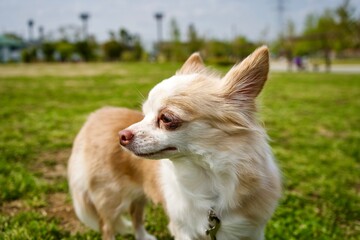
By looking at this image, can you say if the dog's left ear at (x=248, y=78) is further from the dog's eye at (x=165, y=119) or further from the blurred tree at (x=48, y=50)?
the blurred tree at (x=48, y=50)

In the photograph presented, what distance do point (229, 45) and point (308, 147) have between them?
39.4 m

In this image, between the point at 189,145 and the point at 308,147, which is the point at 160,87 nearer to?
the point at 189,145

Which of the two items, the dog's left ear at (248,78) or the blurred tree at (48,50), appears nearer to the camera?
the dog's left ear at (248,78)

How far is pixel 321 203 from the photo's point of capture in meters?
3.52

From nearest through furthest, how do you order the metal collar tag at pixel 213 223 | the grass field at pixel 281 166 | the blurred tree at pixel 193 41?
the metal collar tag at pixel 213 223 < the grass field at pixel 281 166 < the blurred tree at pixel 193 41

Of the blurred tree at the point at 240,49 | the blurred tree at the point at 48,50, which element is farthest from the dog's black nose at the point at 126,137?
the blurred tree at the point at 48,50

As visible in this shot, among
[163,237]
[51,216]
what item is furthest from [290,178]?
[51,216]

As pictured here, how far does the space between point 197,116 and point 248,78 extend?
1.23ft

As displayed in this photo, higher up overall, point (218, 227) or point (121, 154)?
point (121, 154)

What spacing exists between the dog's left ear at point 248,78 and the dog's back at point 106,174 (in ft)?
2.62

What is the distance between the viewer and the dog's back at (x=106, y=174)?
2.54 meters

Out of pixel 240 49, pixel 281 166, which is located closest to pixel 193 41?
pixel 240 49

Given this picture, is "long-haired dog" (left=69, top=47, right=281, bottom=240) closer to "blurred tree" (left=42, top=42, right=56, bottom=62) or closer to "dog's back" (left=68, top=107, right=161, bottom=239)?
"dog's back" (left=68, top=107, right=161, bottom=239)

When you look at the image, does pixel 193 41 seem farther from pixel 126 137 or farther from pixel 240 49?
pixel 126 137
